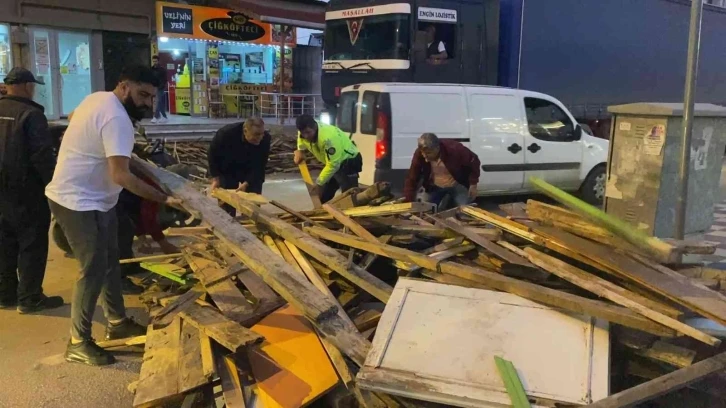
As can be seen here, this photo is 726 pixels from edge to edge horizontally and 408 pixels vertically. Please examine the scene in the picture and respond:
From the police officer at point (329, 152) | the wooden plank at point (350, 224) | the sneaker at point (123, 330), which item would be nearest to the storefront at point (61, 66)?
the police officer at point (329, 152)

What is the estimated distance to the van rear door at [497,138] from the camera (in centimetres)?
917

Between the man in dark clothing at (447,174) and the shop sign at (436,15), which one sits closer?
the man in dark clothing at (447,174)

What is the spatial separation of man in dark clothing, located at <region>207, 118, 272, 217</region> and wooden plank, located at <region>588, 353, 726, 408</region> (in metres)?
4.31

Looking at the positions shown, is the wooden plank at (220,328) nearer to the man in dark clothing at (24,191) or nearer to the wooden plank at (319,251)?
the wooden plank at (319,251)

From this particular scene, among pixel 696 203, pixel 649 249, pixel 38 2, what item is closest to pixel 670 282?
pixel 649 249

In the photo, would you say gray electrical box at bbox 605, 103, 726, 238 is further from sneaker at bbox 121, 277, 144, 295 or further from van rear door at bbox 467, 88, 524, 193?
sneaker at bbox 121, 277, 144, 295

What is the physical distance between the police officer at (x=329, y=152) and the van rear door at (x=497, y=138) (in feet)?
8.34

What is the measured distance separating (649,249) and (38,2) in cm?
1668

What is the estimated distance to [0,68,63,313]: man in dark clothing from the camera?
5.22 metres

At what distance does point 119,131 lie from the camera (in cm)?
410

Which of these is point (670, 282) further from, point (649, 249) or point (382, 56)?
point (382, 56)

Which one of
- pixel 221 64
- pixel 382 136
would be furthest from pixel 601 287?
pixel 221 64

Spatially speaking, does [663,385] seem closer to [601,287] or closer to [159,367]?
[601,287]

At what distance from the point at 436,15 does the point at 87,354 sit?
9251 millimetres
